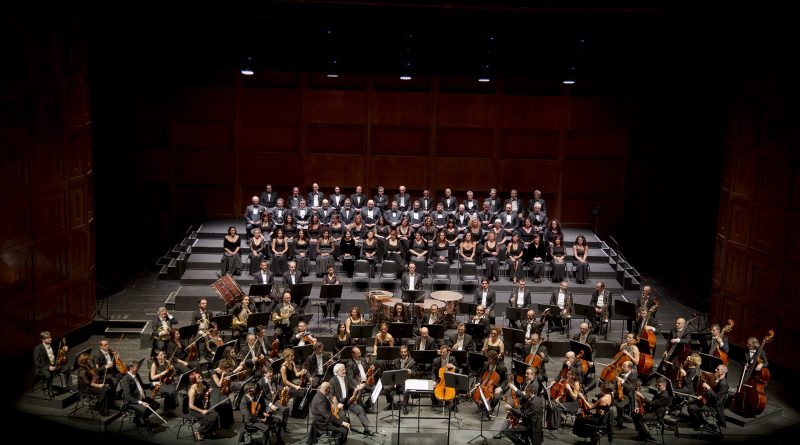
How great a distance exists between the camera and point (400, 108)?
23062 mm

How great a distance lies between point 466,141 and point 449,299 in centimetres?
730

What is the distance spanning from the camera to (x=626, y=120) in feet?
75.4

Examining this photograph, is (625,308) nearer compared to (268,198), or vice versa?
(625,308)

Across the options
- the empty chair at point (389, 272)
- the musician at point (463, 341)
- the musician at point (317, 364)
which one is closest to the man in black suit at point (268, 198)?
the empty chair at point (389, 272)

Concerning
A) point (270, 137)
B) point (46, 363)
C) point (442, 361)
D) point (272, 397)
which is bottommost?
point (272, 397)

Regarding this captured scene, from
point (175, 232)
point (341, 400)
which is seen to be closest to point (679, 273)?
point (341, 400)

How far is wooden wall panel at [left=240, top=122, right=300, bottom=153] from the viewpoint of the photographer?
2320cm

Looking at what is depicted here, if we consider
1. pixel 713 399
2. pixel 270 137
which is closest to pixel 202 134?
pixel 270 137

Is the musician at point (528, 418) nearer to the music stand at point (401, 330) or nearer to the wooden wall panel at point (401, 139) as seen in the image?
the music stand at point (401, 330)

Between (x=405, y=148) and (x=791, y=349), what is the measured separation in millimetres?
10862

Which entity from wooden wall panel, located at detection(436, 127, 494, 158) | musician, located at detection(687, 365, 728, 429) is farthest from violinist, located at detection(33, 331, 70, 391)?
wooden wall panel, located at detection(436, 127, 494, 158)

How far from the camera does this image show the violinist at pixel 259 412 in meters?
13.1

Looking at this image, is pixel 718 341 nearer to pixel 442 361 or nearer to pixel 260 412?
pixel 442 361

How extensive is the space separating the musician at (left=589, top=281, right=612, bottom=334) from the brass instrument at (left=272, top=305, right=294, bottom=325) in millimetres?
5864
